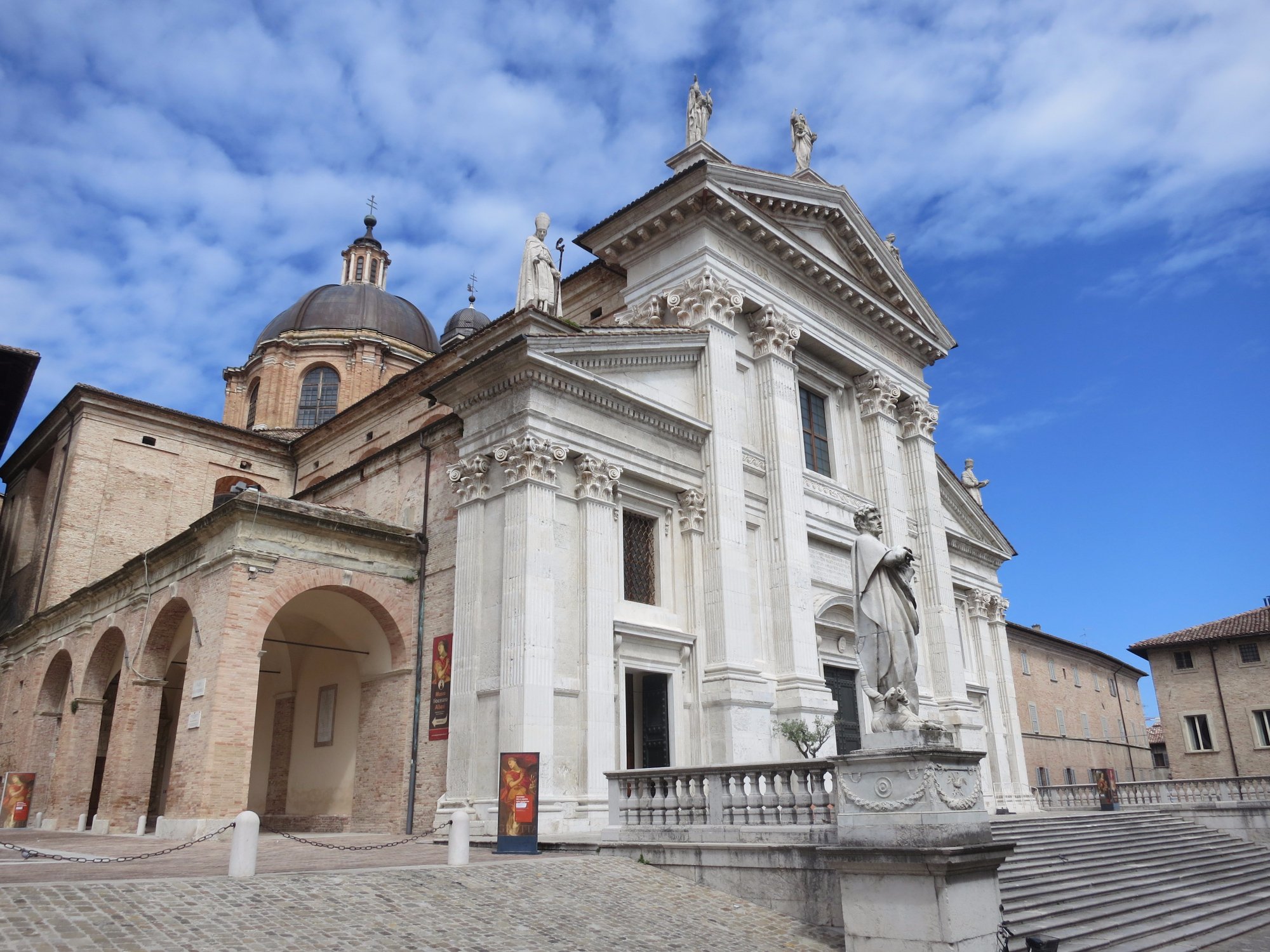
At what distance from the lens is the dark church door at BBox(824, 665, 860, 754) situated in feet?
61.9

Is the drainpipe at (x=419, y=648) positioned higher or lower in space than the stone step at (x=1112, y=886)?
higher

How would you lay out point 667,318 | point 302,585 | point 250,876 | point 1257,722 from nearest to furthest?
1. point 250,876
2. point 302,585
3. point 667,318
4. point 1257,722

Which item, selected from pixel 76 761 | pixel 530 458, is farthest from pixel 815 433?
pixel 76 761

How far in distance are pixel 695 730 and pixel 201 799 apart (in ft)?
25.5

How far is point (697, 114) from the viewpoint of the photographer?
20.4 meters

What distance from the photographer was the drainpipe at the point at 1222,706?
3400cm

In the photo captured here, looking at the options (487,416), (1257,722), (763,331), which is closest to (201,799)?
(487,416)

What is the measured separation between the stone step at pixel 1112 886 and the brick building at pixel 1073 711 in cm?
1455

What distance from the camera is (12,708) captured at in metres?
24.6

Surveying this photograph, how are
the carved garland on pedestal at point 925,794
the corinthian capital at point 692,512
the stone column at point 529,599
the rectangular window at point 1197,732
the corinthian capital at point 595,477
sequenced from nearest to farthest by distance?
1. the carved garland on pedestal at point 925,794
2. the stone column at point 529,599
3. the corinthian capital at point 595,477
4. the corinthian capital at point 692,512
5. the rectangular window at point 1197,732

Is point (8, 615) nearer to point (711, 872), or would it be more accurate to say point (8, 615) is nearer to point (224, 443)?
point (224, 443)

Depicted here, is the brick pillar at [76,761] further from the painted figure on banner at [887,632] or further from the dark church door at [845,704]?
the painted figure on banner at [887,632]

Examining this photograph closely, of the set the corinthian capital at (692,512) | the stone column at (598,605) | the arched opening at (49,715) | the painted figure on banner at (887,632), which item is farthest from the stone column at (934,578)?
the arched opening at (49,715)

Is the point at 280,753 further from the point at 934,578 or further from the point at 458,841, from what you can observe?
the point at 934,578
